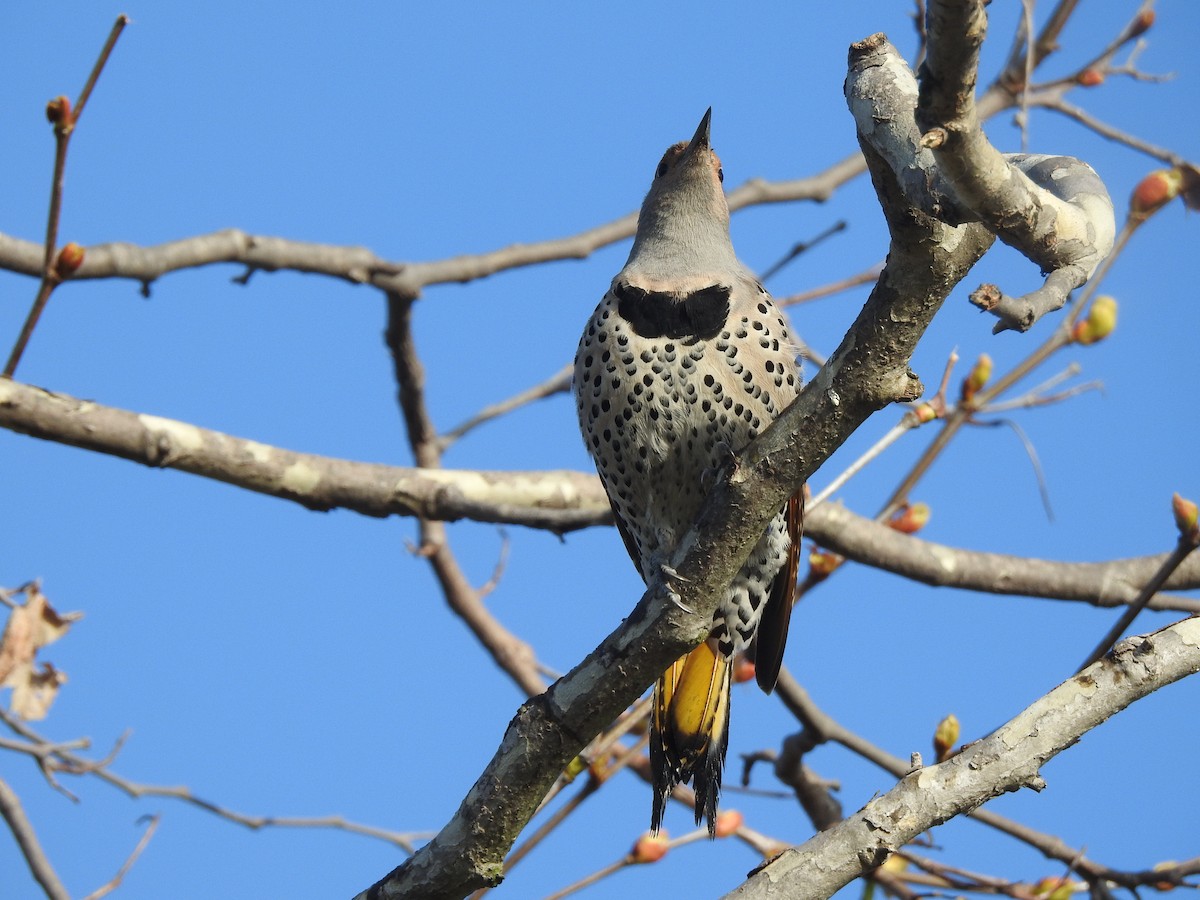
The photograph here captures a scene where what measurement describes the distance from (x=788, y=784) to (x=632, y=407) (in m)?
1.65

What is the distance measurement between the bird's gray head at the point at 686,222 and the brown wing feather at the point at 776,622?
91 centimetres

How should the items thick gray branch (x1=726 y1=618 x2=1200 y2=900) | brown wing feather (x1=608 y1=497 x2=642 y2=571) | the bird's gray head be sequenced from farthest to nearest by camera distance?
brown wing feather (x1=608 y1=497 x2=642 y2=571), the bird's gray head, thick gray branch (x1=726 y1=618 x2=1200 y2=900)

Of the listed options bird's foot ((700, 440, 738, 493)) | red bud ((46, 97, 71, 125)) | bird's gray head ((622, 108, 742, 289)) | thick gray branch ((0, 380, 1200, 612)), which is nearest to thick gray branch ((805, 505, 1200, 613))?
thick gray branch ((0, 380, 1200, 612))

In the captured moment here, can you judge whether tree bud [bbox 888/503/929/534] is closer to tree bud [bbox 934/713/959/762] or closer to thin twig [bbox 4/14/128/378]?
tree bud [bbox 934/713/959/762]

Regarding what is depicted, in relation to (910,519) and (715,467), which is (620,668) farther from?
(910,519)

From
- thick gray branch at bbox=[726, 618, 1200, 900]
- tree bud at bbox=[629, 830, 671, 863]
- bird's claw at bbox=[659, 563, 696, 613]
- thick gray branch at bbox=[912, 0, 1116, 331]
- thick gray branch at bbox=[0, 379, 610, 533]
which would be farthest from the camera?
thick gray branch at bbox=[0, 379, 610, 533]

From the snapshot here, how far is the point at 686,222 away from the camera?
4543 millimetres

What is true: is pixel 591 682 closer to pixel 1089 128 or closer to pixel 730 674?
pixel 730 674

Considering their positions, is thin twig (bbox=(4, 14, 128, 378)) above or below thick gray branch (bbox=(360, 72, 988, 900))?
above

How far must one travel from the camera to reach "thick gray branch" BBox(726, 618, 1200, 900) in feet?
8.31

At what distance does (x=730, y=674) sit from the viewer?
13.7 feet

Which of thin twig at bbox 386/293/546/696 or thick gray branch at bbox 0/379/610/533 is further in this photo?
thin twig at bbox 386/293/546/696

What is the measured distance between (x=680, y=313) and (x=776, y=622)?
109 centimetres

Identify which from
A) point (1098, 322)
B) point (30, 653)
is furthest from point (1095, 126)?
point (30, 653)
